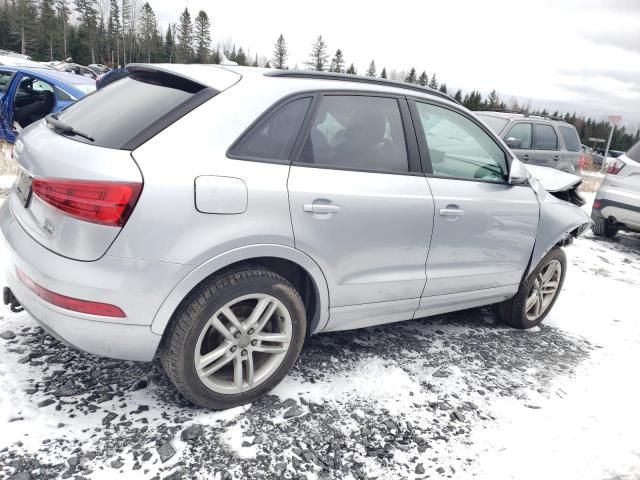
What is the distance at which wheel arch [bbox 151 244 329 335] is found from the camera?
216cm

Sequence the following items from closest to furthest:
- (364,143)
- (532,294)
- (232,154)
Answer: (232,154), (364,143), (532,294)

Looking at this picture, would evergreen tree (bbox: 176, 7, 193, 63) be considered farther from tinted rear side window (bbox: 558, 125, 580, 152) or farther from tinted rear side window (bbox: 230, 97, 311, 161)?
tinted rear side window (bbox: 230, 97, 311, 161)

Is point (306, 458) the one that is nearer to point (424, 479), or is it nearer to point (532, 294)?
point (424, 479)

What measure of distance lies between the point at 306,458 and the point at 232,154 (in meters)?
1.49

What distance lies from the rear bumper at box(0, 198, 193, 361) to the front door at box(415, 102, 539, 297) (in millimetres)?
1719

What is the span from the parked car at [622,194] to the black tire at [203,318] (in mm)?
6448

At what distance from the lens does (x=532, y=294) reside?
4.04 m

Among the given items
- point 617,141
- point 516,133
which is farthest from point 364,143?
point 617,141

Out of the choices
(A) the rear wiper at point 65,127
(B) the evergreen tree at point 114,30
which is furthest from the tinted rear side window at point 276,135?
(B) the evergreen tree at point 114,30

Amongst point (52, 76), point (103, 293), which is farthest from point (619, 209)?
point (52, 76)

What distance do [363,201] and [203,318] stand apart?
106cm

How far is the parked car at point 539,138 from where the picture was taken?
27.9ft

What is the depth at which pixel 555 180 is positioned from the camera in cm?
520

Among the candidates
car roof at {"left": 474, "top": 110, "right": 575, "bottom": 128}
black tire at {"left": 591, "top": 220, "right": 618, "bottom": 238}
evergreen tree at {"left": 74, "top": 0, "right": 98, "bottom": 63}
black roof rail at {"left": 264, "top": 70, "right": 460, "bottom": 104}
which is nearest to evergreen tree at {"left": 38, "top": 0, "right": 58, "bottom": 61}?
evergreen tree at {"left": 74, "top": 0, "right": 98, "bottom": 63}
